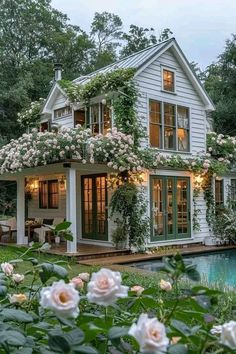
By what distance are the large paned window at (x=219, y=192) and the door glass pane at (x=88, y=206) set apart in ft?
14.8

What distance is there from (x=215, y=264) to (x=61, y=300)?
1008 centimetres

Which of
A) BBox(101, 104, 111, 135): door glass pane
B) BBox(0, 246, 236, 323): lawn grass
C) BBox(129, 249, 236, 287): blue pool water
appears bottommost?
BBox(129, 249, 236, 287): blue pool water

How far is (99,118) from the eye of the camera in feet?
42.7

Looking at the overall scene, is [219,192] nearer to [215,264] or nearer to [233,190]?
[233,190]

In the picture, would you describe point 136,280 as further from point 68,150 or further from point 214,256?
point 214,256

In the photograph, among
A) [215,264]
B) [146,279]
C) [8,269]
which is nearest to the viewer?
[8,269]

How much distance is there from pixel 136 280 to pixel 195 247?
7.10 meters

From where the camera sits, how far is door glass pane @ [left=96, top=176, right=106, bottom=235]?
42.3ft

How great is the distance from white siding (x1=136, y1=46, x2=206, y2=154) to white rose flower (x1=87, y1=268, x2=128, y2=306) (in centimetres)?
1130

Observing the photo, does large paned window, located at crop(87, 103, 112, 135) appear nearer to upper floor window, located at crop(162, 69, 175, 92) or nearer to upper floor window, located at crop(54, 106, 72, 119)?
upper floor window, located at crop(54, 106, 72, 119)

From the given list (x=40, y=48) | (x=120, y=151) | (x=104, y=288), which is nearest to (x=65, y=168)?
(x=120, y=151)

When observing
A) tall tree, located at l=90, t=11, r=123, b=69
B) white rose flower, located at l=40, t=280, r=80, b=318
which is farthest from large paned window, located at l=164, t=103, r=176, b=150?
tall tree, located at l=90, t=11, r=123, b=69

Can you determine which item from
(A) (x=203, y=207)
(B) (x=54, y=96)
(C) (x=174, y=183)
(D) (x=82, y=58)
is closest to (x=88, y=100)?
(B) (x=54, y=96)

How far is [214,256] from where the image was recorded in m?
12.5
